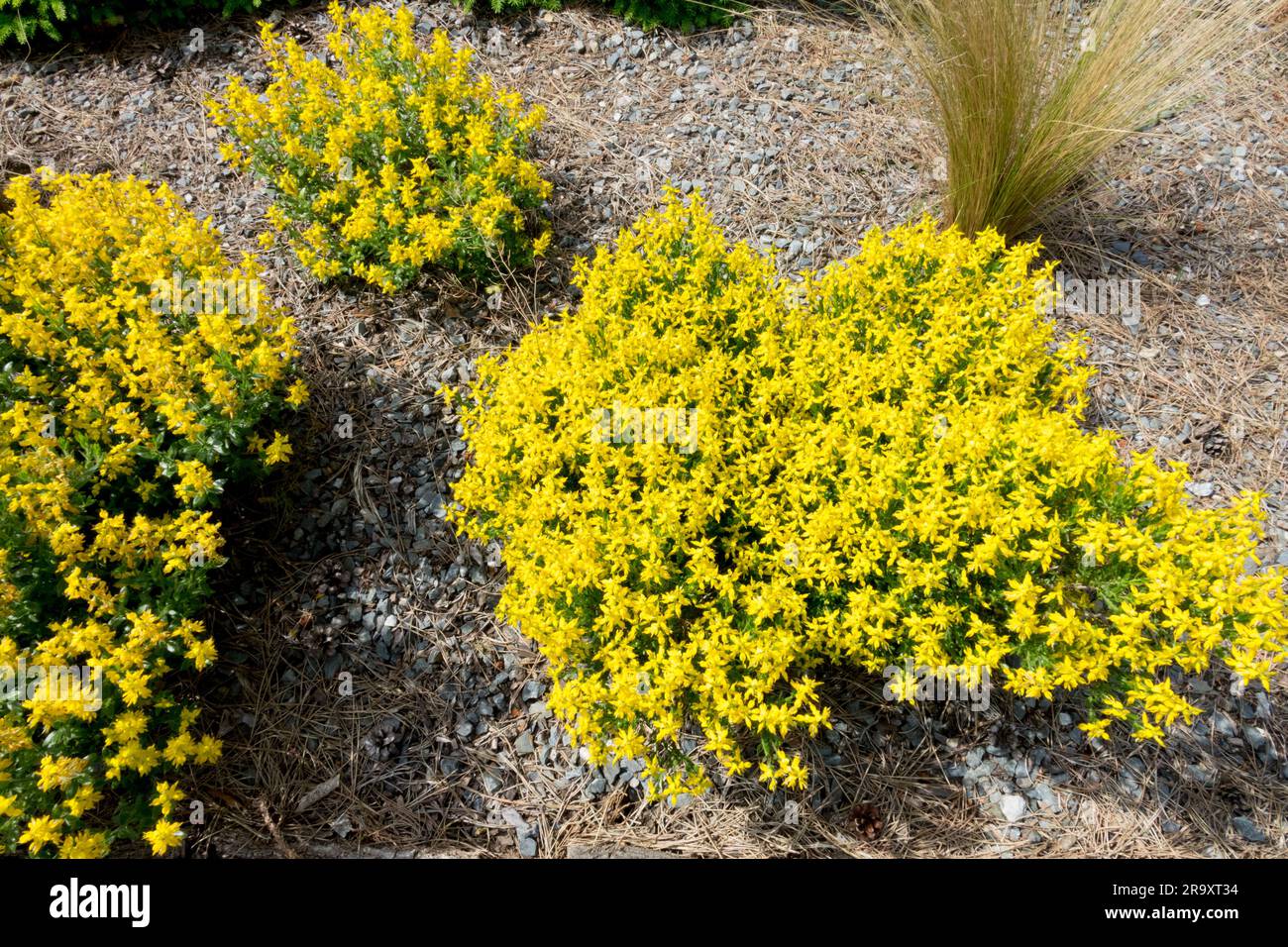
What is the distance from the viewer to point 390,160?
3.64m

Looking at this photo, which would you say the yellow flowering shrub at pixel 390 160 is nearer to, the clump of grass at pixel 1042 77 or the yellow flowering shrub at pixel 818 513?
the yellow flowering shrub at pixel 818 513

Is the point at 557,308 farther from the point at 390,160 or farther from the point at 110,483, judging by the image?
the point at 110,483

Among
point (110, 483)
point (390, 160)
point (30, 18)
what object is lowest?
point (110, 483)

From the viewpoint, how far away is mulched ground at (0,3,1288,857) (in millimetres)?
2729

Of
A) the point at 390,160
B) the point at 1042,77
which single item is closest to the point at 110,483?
the point at 390,160

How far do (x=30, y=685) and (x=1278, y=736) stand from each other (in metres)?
4.33

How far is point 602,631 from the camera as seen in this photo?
239 cm

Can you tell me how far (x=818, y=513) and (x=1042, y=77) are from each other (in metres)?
2.64

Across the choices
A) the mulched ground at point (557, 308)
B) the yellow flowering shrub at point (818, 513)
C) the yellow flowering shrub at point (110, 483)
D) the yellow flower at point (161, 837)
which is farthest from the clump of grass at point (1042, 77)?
the yellow flower at point (161, 837)

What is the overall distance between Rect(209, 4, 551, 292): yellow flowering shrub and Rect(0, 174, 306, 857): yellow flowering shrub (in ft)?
1.80

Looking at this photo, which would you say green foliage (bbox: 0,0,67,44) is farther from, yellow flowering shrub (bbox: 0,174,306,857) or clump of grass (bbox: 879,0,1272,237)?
clump of grass (bbox: 879,0,1272,237)

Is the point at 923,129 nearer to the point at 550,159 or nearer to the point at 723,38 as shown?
the point at 723,38

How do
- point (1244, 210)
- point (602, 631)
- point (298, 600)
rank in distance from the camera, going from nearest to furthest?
point (602, 631) < point (298, 600) < point (1244, 210)
